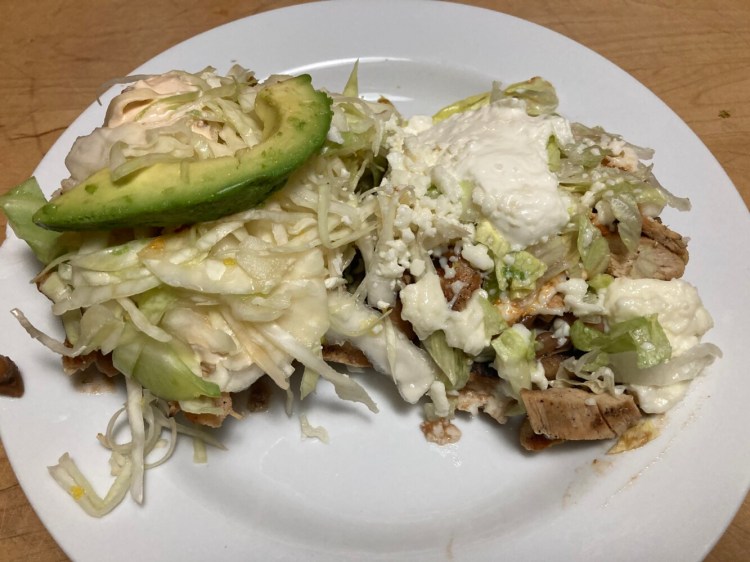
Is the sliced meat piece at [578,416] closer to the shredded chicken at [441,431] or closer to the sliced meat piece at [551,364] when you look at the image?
the sliced meat piece at [551,364]

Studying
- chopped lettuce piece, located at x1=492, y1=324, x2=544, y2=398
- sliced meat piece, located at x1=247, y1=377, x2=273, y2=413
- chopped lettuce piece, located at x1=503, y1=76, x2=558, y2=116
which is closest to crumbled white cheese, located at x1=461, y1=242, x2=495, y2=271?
chopped lettuce piece, located at x1=492, y1=324, x2=544, y2=398

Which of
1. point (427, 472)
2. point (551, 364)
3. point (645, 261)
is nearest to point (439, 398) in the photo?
point (427, 472)

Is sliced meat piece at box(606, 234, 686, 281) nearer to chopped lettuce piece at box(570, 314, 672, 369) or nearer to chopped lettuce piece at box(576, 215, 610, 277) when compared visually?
chopped lettuce piece at box(576, 215, 610, 277)

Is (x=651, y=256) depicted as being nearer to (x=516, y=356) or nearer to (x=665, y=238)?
(x=665, y=238)

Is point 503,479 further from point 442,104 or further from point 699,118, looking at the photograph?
point 699,118

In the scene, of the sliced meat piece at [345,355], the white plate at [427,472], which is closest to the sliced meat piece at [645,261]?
the white plate at [427,472]
